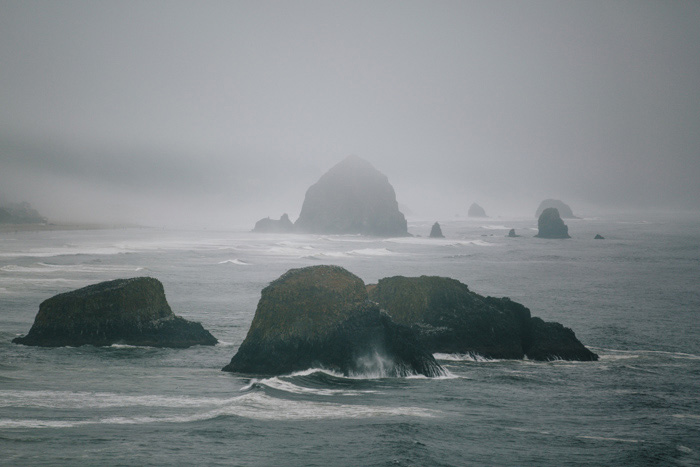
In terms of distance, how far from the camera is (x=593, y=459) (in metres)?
12.8

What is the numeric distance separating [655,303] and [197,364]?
121 feet

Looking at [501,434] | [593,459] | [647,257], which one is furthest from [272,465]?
[647,257]

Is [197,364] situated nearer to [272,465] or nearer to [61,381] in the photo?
[61,381]

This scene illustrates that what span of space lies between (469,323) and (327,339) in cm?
846

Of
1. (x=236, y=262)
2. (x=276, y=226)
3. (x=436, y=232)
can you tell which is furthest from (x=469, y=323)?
(x=276, y=226)

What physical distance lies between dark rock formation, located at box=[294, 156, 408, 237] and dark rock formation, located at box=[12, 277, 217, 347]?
462 feet

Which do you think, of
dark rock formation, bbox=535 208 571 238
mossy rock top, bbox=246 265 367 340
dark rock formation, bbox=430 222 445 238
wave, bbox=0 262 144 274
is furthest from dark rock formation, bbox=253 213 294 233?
mossy rock top, bbox=246 265 367 340

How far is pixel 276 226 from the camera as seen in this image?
193 metres

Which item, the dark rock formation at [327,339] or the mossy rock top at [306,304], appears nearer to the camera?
the dark rock formation at [327,339]

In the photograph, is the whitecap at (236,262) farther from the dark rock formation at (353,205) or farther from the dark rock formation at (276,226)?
the dark rock formation at (276,226)

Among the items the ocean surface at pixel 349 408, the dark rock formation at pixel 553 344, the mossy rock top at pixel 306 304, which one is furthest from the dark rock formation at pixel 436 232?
the mossy rock top at pixel 306 304

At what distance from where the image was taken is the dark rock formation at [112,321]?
25516 millimetres

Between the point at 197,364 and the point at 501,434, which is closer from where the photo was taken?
the point at 501,434

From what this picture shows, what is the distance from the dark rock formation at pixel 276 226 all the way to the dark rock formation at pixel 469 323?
160 meters
